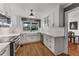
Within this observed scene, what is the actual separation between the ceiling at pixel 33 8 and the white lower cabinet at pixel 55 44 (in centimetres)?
42

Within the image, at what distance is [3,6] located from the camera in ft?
3.84

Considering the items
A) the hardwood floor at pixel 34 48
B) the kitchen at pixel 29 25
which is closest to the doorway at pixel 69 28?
the kitchen at pixel 29 25

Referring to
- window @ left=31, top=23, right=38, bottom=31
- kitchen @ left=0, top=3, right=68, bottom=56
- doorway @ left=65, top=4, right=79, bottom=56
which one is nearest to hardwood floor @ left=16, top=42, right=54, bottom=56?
kitchen @ left=0, top=3, right=68, bottom=56

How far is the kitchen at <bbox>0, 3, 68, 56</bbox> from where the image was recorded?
4.03ft

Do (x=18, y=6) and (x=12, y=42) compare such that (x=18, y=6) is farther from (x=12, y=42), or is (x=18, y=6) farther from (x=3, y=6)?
(x=12, y=42)

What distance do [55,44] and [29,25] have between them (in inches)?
21.1

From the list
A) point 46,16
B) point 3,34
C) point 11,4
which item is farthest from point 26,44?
point 11,4

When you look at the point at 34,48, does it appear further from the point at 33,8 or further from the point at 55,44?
the point at 33,8

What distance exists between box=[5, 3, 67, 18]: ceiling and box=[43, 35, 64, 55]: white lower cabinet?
0.42 meters

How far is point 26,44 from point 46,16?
1.96 ft

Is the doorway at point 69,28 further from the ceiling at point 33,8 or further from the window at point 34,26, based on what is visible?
the window at point 34,26

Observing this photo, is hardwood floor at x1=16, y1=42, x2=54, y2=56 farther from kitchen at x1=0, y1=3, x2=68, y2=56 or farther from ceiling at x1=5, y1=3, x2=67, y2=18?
ceiling at x1=5, y1=3, x2=67, y2=18

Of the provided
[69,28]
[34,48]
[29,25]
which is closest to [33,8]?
[29,25]

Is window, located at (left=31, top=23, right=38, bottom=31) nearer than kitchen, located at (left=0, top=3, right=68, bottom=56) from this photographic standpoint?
No
